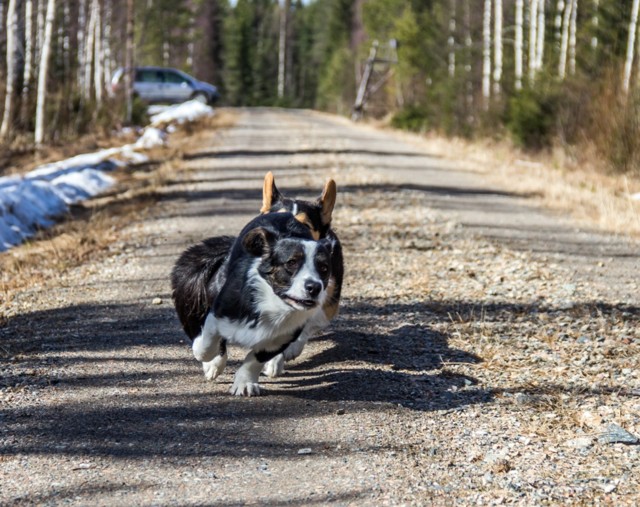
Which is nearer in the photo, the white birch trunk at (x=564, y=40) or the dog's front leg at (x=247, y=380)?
the dog's front leg at (x=247, y=380)

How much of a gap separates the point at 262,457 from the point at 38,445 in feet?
3.70

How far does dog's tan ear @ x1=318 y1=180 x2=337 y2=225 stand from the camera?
582 centimetres

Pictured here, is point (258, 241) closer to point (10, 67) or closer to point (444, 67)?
point (10, 67)

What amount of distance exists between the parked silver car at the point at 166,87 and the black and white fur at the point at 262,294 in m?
40.4

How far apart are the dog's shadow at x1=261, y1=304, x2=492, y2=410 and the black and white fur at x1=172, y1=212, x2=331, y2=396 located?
0.43 m

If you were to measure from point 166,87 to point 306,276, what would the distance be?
42314 millimetres

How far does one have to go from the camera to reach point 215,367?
556cm

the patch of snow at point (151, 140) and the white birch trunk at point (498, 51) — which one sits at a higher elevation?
the white birch trunk at point (498, 51)

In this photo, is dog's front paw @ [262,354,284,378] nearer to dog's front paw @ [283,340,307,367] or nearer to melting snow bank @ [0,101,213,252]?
dog's front paw @ [283,340,307,367]

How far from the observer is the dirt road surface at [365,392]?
162 inches

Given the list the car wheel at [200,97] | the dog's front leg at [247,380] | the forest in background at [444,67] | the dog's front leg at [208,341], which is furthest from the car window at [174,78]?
the dog's front leg at [247,380]

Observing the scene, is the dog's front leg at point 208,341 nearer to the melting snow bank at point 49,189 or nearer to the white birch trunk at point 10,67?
the melting snow bank at point 49,189

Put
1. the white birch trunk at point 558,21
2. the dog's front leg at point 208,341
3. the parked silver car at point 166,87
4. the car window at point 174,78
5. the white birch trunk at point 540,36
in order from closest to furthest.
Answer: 1. the dog's front leg at point 208,341
2. the white birch trunk at point 540,36
3. the white birch trunk at point 558,21
4. the parked silver car at point 166,87
5. the car window at point 174,78

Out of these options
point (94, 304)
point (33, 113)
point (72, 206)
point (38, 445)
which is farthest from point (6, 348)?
point (33, 113)
